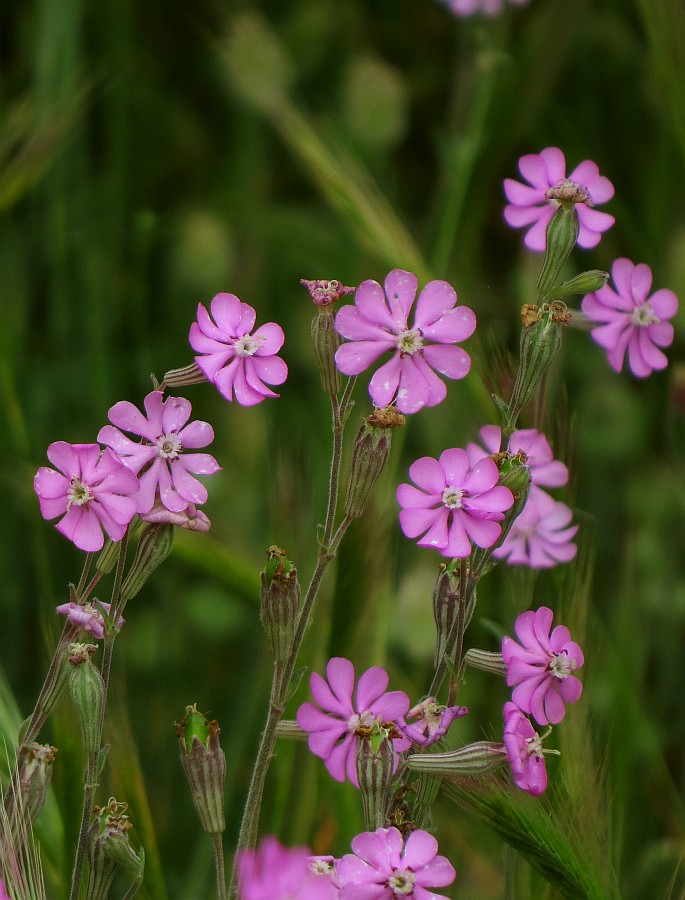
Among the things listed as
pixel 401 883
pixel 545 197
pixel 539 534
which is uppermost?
pixel 545 197

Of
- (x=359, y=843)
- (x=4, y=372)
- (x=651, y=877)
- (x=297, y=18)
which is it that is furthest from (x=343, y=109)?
(x=359, y=843)

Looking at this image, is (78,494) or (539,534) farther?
(539,534)

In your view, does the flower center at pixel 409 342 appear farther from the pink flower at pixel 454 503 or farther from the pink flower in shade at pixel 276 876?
the pink flower in shade at pixel 276 876

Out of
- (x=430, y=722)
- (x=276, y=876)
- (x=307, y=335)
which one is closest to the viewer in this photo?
(x=276, y=876)

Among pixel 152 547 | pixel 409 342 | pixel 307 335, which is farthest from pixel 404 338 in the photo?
pixel 307 335

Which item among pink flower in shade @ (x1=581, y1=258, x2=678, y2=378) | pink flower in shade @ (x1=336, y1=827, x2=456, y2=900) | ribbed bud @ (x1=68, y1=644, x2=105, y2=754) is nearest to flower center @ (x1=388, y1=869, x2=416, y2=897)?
pink flower in shade @ (x1=336, y1=827, x2=456, y2=900)

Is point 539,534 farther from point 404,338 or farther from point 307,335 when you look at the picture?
point 307,335
